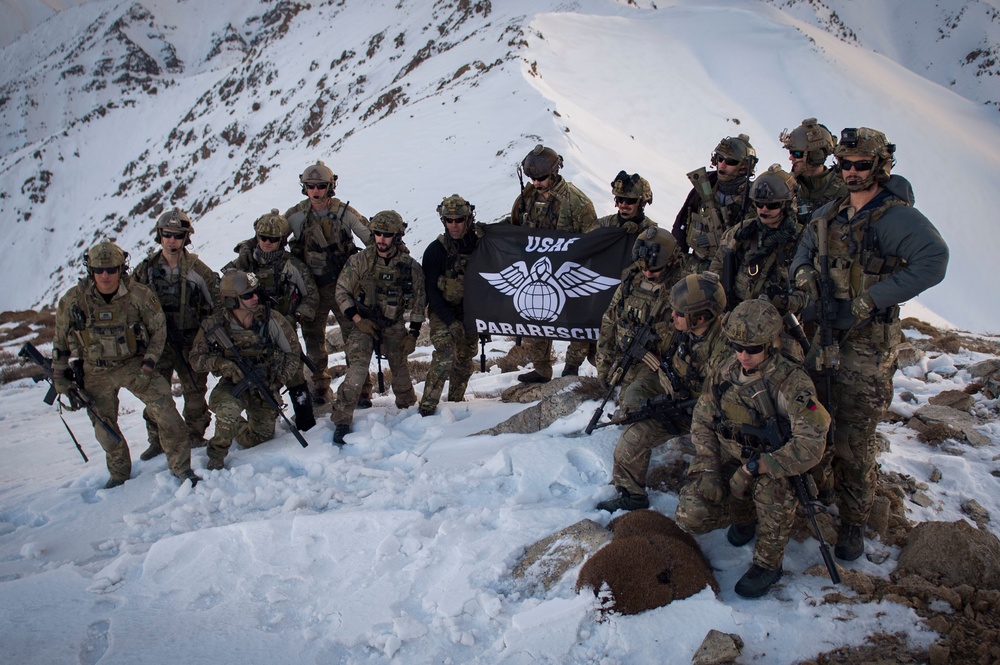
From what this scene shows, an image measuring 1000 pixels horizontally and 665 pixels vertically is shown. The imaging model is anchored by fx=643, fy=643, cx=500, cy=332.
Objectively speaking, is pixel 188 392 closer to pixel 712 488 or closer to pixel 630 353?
pixel 630 353

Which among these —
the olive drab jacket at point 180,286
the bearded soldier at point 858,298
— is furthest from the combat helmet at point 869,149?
the olive drab jacket at point 180,286

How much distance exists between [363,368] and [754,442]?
13.7 feet

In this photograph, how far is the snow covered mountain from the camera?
22.3 m

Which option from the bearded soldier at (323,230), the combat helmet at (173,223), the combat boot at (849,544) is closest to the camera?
the combat boot at (849,544)

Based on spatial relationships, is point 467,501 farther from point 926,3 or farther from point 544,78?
point 926,3

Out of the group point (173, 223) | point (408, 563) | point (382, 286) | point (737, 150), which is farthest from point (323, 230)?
point (737, 150)

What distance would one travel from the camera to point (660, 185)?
21.2 meters

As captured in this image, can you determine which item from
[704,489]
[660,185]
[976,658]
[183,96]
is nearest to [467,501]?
[704,489]

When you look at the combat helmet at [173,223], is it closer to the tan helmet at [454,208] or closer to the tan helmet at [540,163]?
the tan helmet at [454,208]

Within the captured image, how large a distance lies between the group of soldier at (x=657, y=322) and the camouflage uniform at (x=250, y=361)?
0.02m

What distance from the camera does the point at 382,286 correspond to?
7.00 m

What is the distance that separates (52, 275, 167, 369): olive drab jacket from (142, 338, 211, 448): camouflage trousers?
65 cm

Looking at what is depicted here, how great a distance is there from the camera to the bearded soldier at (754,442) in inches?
157

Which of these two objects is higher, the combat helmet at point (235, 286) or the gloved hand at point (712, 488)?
the gloved hand at point (712, 488)
